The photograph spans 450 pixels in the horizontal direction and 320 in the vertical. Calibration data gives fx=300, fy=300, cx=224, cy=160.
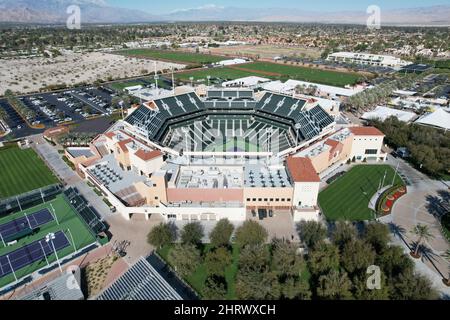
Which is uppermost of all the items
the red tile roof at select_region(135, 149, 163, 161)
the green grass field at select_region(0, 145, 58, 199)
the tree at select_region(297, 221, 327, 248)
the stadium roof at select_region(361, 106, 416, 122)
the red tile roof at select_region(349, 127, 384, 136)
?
→ the stadium roof at select_region(361, 106, 416, 122)

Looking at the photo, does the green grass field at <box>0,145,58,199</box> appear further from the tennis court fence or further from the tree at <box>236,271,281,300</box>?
the tree at <box>236,271,281,300</box>

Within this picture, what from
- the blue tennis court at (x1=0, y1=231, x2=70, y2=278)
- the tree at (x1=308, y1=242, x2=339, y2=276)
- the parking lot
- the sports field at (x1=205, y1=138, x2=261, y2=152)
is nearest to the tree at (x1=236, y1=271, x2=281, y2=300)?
the tree at (x1=308, y1=242, x2=339, y2=276)

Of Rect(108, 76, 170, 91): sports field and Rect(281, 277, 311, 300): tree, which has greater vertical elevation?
Rect(108, 76, 170, 91): sports field

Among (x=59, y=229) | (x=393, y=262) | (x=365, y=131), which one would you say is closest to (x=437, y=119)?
(x=365, y=131)

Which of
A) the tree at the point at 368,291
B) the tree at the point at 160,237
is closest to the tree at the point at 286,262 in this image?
the tree at the point at 368,291

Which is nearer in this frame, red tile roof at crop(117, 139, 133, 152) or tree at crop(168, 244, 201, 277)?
tree at crop(168, 244, 201, 277)

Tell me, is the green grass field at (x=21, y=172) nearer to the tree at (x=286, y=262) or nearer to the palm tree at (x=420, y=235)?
the tree at (x=286, y=262)
